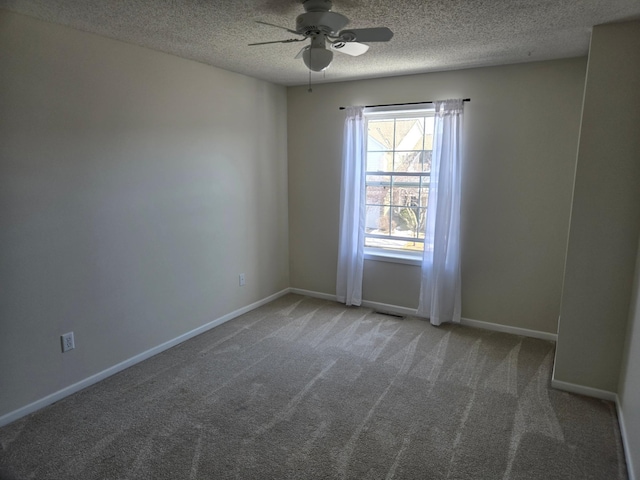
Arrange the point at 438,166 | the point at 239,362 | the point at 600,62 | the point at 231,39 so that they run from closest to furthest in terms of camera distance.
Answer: the point at 600,62 → the point at 231,39 → the point at 239,362 → the point at 438,166

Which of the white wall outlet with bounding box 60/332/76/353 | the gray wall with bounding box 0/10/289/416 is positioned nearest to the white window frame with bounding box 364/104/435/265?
the gray wall with bounding box 0/10/289/416

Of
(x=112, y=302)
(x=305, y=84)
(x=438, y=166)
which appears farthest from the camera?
(x=305, y=84)

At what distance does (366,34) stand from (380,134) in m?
2.11

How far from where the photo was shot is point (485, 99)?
11.7 feet

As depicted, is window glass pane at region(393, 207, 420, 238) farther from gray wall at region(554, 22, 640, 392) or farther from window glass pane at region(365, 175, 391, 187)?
gray wall at region(554, 22, 640, 392)

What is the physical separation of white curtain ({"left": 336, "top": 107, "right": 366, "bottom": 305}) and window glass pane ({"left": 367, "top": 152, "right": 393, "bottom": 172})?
16cm

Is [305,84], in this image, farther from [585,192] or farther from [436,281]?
[585,192]

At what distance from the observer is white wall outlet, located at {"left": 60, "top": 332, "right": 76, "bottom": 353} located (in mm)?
2631

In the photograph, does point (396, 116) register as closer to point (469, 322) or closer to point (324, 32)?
point (324, 32)

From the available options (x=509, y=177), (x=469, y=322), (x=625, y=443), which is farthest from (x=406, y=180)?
(x=625, y=443)

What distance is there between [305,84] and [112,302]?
2982 millimetres

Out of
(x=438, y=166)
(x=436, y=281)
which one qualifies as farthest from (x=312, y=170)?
(x=436, y=281)

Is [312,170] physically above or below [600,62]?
below

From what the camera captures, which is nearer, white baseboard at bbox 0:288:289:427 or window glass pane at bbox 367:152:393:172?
white baseboard at bbox 0:288:289:427
